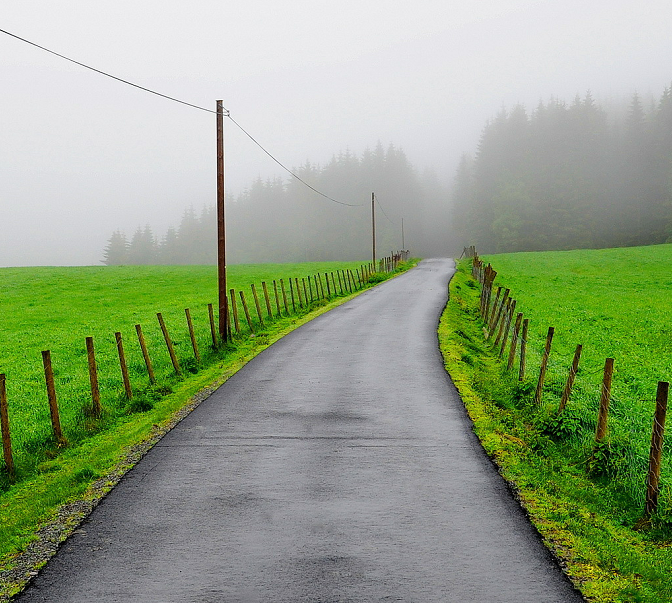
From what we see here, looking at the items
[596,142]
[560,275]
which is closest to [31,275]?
[560,275]

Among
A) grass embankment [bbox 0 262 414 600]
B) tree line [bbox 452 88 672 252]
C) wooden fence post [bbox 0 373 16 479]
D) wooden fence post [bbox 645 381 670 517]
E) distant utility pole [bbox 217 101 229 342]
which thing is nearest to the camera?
wooden fence post [bbox 645 381 670 517]

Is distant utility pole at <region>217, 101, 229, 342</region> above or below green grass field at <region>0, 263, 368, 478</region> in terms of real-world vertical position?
above

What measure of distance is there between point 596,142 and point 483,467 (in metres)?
130

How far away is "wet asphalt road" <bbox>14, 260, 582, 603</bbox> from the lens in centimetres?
603

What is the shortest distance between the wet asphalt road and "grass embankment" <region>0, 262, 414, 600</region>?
0.62m

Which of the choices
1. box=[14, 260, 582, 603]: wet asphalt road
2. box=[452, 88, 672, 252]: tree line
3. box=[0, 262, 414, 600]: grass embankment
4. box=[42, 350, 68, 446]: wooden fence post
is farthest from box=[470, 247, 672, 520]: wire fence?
box=[452, 88, 672, 252]: tree line

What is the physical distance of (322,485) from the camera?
880cm

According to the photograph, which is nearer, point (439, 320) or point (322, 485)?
point (322, 485)

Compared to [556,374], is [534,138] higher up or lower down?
higher up

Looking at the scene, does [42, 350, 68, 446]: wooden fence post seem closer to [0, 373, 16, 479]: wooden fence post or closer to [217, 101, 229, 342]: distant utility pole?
[0, 373, 16, 479]: wooden fence post

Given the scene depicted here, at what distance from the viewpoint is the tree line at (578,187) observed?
10988cm

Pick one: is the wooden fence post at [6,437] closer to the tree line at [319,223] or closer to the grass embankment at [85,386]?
the grass embankment at [85,386]

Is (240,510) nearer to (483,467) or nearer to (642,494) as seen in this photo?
(483,467)

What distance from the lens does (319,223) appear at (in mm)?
165750
